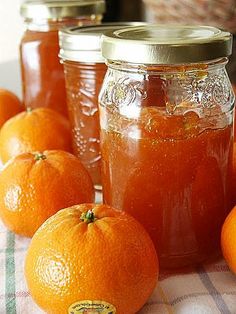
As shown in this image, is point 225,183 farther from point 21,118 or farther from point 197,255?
point 21,118

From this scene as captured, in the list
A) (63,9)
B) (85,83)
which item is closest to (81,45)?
(85,83)

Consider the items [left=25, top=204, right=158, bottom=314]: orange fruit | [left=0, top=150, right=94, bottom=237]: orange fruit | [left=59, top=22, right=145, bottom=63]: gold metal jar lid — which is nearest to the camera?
[left=25, top=204, right=158, bottom=314]: orange fruit

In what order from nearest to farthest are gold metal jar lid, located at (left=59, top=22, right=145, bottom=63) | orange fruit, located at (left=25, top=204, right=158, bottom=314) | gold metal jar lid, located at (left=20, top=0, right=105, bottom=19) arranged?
1. orange fruit, located at (left=25, top=204, right=158, bottom=314)
2. gold metal jar lid, located at (left=59, top=22, right=145, bottom=63)
3. gold metal jar lid, located at (left=20, top=0, right=105, bottom=19)

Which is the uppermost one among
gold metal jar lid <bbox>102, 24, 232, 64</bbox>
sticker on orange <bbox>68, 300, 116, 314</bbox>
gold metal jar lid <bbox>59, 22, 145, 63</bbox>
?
gold metal jar lid <bbox>102, 24, 232, 64</bbox>

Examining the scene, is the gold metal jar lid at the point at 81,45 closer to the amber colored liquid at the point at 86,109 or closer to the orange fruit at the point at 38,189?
the amber colored liquid at the point at 86,109

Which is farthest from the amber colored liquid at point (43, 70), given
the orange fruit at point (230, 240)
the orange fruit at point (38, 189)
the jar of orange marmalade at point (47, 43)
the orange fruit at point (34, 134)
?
the orange fruit at point (230, 240)

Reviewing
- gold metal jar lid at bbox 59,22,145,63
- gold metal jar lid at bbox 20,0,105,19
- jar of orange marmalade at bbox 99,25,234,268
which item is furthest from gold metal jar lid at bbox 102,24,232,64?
gold metal jar lid at bbox 20,0,105,19

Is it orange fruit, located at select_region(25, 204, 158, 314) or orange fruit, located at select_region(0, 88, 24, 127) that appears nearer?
orange fruit, located at select_region(25, 204, 158, 314)

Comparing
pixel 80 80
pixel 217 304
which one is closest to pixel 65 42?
pixel 80 80

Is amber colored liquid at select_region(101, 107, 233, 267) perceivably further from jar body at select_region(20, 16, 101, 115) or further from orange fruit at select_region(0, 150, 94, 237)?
jar body at select_region(20, 16, 101, 115)
